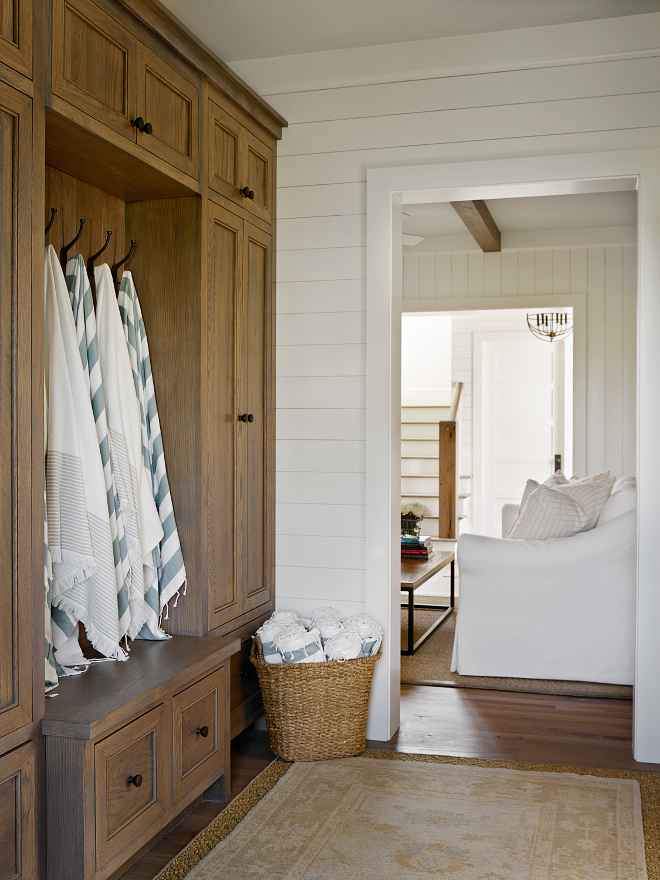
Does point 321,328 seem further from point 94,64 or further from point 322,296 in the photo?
point 94,64

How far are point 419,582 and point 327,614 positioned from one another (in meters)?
1.22

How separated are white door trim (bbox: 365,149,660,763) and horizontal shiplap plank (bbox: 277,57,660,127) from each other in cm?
24

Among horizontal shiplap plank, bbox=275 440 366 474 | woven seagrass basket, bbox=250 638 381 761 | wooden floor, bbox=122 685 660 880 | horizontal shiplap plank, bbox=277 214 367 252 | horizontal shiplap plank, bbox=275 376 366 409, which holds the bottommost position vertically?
wooden floor, bbox=122 685 660 880

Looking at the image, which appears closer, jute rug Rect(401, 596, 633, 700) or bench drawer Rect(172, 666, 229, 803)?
bench drawer Rect(172, 666, 229, 803)

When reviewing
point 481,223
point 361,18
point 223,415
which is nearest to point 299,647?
point 223,415

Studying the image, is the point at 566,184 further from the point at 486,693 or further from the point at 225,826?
the point at 225,826

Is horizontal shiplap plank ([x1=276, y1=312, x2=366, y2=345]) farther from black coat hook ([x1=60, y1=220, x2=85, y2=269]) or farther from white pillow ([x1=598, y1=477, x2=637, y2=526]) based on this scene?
white pillow ([x1=598, y1=477, x2=637, y2=526])

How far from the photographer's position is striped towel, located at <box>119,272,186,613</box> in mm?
2701

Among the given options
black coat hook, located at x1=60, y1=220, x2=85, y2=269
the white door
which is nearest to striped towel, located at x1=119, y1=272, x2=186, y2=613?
black coat hook, located at x1=60, y1=220, x2=85, y2=269

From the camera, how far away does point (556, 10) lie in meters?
2.93

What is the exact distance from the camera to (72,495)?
2.21 metres

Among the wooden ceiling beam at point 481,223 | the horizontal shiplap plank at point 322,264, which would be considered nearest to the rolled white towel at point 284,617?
the horizontal shiplap plank at point 322,264

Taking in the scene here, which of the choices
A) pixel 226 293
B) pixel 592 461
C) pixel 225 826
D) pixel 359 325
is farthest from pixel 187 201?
pixel 592 461

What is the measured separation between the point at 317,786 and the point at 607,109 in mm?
2612
